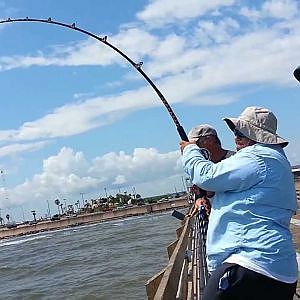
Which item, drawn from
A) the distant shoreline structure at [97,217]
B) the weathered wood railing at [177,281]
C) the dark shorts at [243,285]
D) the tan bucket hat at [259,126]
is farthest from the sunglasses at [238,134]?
the distant shoreline structure at [97,217]

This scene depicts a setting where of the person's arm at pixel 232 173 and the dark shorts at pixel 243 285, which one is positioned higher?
the person's arm at pixel 232 173

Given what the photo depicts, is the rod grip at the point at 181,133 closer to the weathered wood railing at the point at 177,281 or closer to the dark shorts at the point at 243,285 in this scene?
the weathered wood railing at the point at 177,281

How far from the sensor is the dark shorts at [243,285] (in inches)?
131

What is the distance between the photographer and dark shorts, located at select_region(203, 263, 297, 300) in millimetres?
3326

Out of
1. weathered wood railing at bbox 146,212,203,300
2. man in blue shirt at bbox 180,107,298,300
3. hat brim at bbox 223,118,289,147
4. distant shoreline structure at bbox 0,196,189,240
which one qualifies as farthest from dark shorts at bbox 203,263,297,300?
distant shoreline structure at bbox 0,196,189,240

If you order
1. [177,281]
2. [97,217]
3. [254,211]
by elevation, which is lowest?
[177,281]

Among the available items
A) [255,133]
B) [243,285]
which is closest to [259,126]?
[255,133]

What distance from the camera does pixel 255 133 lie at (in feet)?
11.8

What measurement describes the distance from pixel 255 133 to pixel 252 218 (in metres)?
0.51

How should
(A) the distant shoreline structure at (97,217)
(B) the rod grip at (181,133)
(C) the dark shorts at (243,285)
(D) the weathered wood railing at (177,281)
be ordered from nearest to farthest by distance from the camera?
(C) the dark shorts at (243,285)
(D) the weathered wood railing at (177,281)
(B) the rod grip at (181,133)
(A) the distant shoreline structure at (97,217)

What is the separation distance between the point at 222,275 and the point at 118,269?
19373 mm

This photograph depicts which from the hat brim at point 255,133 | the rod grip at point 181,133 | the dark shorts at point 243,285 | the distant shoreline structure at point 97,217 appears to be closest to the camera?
the dark shorts at point 243,285

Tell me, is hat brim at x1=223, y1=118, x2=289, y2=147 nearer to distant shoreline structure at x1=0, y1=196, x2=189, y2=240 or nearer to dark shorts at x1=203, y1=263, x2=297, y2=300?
dark shorts at x1=203, y1=263, x2=297, y2=300

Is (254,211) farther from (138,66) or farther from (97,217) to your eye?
(97,217)
